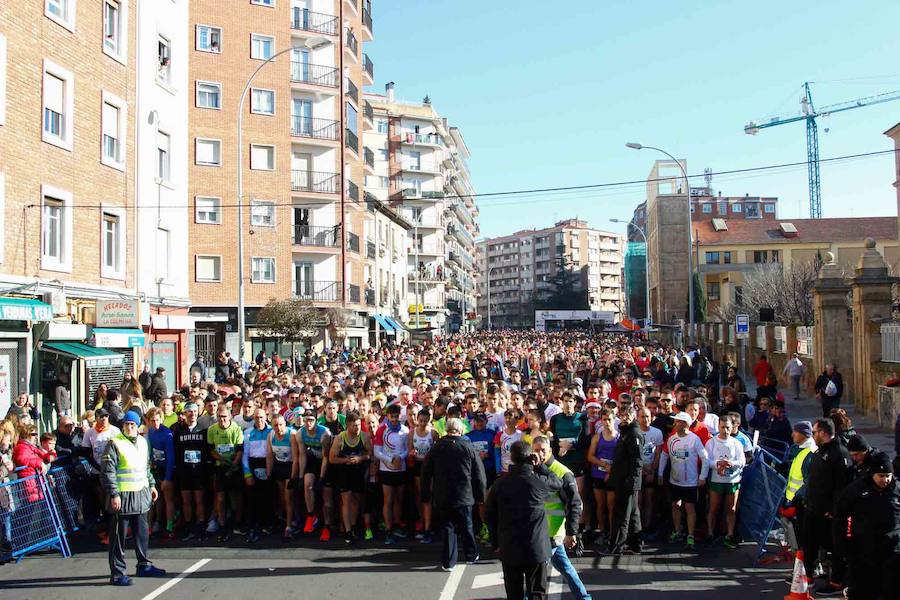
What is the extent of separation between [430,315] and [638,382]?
62.7 metres

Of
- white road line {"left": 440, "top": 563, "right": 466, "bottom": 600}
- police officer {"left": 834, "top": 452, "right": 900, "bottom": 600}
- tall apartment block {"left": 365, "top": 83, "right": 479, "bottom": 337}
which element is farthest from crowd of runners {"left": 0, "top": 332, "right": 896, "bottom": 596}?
tall apartment block {"left": 365, "top": 83, "right": 479, "bottom": 337}

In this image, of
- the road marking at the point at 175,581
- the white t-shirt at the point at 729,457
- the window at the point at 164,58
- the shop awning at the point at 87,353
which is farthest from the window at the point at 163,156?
the white t-shirt at the point at 729,457

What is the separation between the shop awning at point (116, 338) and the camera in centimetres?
1871

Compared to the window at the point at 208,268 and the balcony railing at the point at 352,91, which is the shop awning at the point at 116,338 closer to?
the window at the point at 208,268

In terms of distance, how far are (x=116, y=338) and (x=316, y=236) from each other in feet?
66.3

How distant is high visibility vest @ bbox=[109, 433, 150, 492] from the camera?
852 centimetres

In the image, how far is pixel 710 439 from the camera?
387 inches

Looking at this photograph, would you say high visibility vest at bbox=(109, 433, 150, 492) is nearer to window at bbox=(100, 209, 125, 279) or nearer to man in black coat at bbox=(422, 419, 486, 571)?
man in black coat at bbox=(422, 419, 486, 571)

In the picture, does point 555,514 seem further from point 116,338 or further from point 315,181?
point 315,181

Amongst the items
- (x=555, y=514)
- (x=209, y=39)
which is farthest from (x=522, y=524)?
(x=209, y=39)

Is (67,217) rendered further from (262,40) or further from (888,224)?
(888,224)

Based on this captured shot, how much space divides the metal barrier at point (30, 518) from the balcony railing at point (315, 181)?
2984cm

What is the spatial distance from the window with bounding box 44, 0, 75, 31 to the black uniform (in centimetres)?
1838

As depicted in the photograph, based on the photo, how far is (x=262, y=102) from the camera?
37.2 meters
